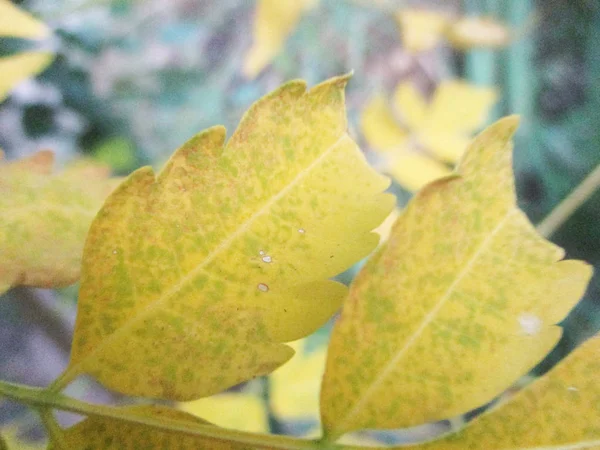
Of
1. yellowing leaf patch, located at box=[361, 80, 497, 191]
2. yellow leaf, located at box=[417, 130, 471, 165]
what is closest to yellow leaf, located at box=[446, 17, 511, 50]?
yellowing leaf patch, located at box=[361, 80, 497, 191]

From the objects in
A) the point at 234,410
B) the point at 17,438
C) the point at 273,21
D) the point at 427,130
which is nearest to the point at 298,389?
the point at 234,410

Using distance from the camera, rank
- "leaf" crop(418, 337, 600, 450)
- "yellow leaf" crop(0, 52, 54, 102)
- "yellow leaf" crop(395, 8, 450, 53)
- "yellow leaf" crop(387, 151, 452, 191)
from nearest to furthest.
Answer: "leaf" crop(418, 337, 600, 450), "yellow leaf" crop(0, 52, 54, 102), "yellow leaf" crop(387, 151, 452, 191), "yellow leaf" crop(395, 8, 450, 53)

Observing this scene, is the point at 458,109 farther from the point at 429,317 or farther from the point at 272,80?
the point at 429,317

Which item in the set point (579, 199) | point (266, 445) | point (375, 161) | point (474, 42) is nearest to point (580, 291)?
point (266, 445)

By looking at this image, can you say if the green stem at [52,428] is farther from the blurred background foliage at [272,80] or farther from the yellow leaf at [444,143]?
the yellow leaf at [444,143]

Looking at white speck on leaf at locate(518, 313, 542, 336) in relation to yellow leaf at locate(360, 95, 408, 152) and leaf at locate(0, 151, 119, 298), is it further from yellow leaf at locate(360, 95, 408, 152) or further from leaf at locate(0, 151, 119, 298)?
yellow leaf at locate(360, 95, 408, 152)
